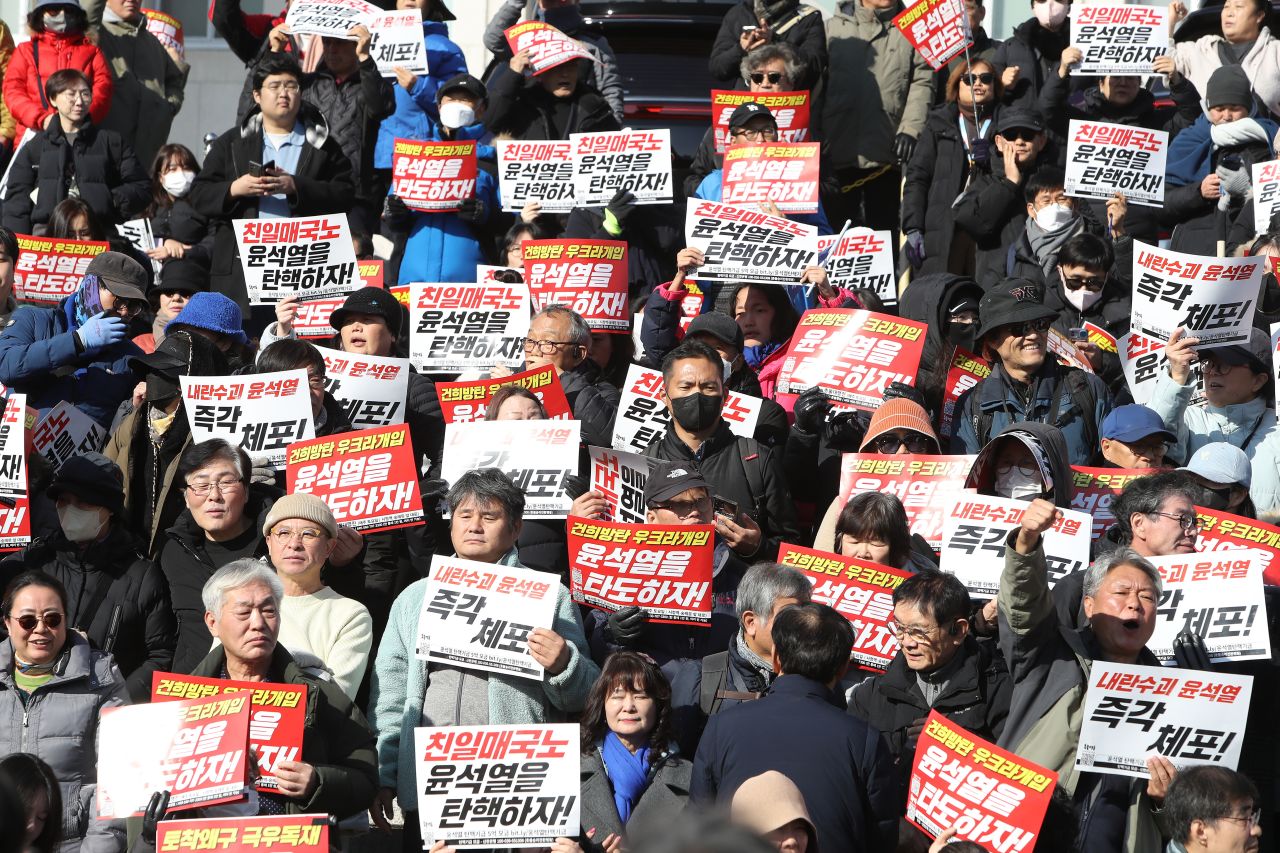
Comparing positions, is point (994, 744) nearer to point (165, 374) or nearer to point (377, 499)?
point (377, 499)

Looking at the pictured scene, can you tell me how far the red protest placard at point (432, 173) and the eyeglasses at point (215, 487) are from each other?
4460mm

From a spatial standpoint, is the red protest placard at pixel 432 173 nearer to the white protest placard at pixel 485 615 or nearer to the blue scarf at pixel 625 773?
the white protest placard at pixel 485 615

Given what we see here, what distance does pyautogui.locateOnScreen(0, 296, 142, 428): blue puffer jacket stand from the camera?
30.7ft

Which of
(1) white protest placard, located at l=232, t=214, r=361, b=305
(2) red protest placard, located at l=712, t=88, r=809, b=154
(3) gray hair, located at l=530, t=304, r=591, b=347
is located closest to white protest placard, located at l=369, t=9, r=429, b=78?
(2) red protest placard, located at l=712, t=88, r=809, b=154

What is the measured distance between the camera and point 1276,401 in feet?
30.2

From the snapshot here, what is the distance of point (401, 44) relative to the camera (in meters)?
13.1

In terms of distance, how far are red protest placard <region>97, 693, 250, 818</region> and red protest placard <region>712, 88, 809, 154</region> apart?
7.09 meters

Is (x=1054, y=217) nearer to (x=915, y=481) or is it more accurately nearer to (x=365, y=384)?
(x=915, y=481)

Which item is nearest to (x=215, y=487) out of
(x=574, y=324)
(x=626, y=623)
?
(x=626, y=623)

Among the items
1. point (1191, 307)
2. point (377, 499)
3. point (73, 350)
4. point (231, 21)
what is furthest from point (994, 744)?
point (231, 21)

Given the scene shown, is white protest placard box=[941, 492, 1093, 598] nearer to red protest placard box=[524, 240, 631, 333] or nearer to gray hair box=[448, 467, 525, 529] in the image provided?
gray hair box=[448, 467, 525, 529]

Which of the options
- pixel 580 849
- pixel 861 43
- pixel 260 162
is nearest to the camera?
pixel 580 849

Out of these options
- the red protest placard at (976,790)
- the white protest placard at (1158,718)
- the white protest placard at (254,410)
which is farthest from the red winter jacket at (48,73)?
the white protest placard at (1158,718)

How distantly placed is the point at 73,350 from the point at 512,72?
14.9ft
